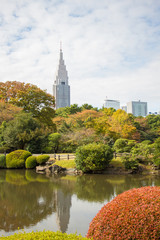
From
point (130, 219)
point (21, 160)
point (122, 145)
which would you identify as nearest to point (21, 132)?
point (21, 160)

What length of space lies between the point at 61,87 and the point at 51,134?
9702 centimetres

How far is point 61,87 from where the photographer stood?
119m

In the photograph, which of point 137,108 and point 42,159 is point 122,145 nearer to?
point 42,159

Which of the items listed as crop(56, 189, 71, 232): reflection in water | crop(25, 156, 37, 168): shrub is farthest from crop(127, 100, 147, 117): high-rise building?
crop(56, 189, 71, 232): reflection in water

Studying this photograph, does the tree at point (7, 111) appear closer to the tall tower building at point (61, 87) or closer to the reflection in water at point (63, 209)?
the reflection in water at point (63, 209)

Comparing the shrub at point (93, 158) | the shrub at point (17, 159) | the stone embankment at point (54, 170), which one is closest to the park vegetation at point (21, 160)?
the shrub at point (17, 159)

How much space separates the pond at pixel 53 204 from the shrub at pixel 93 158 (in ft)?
9.14

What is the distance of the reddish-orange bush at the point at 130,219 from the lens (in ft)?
12.6

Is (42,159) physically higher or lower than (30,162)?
higher

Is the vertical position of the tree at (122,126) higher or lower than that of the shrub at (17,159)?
higher

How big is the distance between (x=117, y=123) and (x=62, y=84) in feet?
306

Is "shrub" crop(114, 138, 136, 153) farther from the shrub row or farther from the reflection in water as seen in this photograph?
the reflection in water

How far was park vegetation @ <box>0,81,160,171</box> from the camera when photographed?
17469mm

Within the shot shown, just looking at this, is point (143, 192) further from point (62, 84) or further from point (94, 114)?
point (62, 84)
